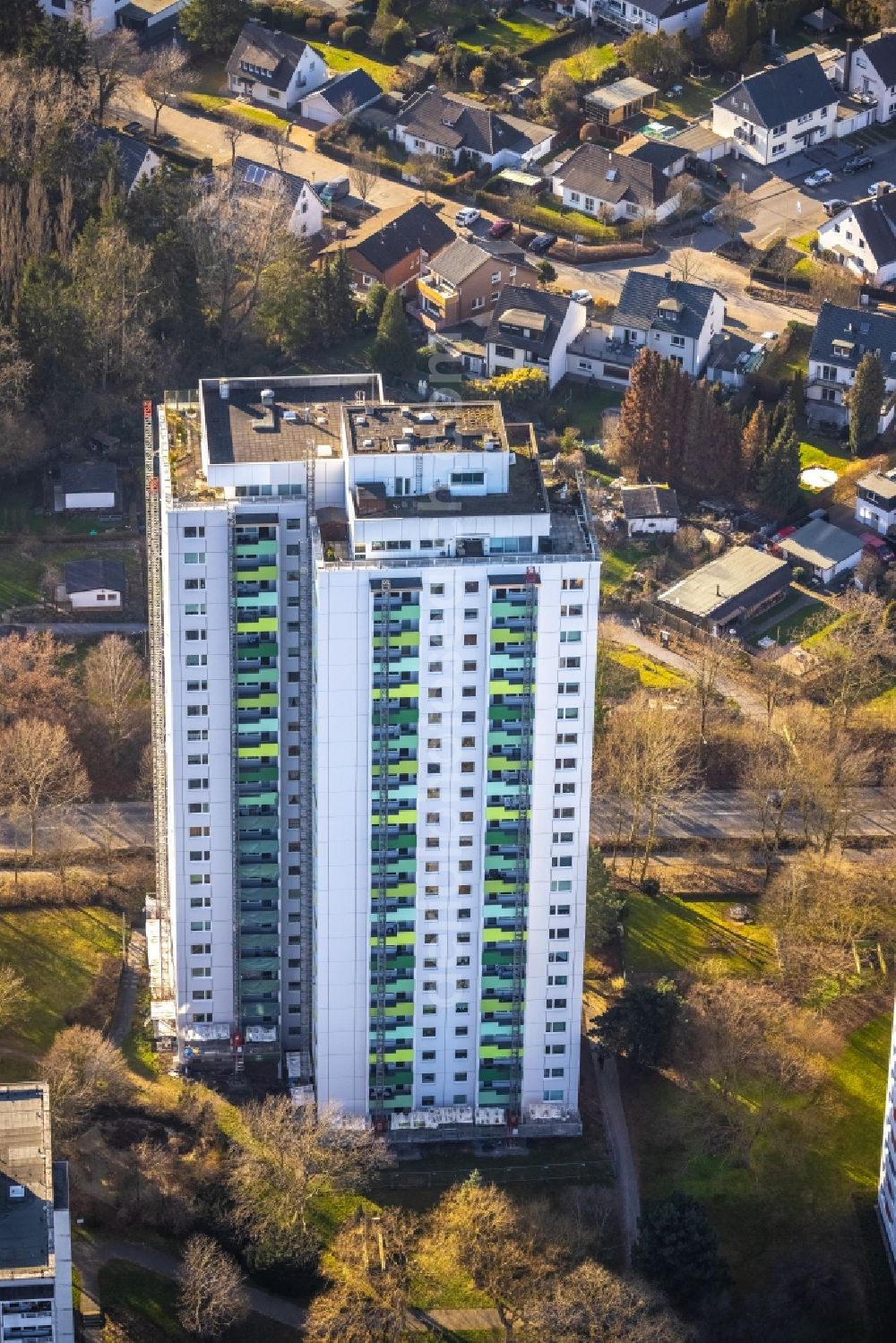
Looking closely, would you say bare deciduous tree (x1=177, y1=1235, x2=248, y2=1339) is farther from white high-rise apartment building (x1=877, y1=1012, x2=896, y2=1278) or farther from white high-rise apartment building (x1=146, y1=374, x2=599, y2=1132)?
white high-rise apartment building (x1=877, y1=1012, x2=896, y2=1278)

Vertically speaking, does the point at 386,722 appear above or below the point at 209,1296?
above

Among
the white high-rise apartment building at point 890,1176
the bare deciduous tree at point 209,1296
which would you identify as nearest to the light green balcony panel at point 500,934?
the white high-rise apartment building at point 890,1176

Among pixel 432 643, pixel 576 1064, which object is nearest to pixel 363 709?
pixel 432 643

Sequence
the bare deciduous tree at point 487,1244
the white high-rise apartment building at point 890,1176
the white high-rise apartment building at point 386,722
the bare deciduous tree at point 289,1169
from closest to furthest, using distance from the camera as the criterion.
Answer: the white high-rise apartment building at point 386,722 < the bare deciduous tree at point 487,1244 < the bare deciduous tree at point 289,1169 < the white high-rise apartment building at point 890,1176

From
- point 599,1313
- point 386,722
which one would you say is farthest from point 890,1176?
point 386,722

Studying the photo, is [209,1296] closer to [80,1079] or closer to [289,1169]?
[289,1169]

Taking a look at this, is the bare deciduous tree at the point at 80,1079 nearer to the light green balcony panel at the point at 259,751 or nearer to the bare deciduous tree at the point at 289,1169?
the bare deciduous tree at the point at 289,1169

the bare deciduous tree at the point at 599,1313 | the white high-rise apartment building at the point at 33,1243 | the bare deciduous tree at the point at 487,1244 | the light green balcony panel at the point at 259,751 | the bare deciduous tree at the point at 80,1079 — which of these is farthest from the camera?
the bare deciduous tree at the point at 80,1079
